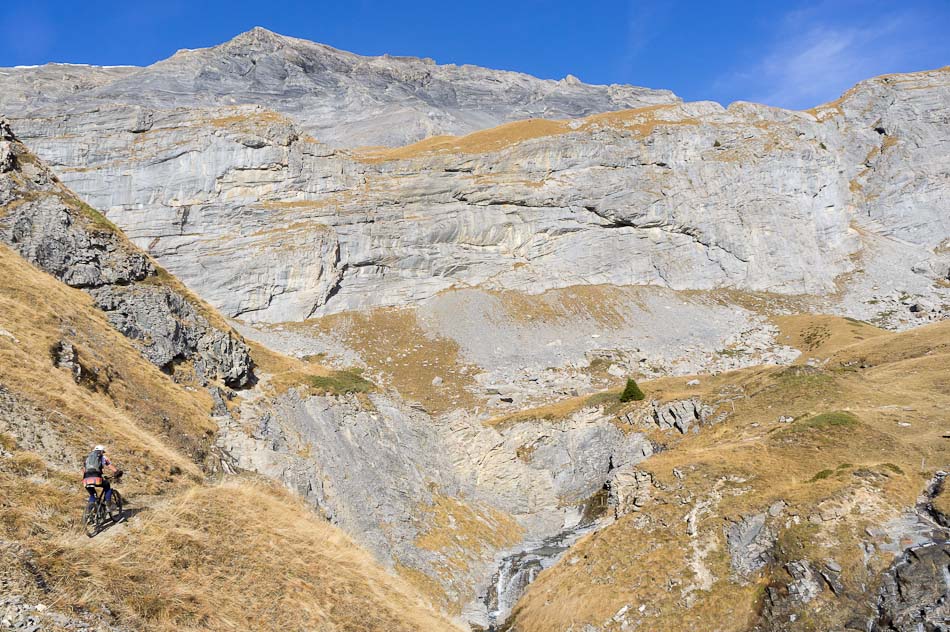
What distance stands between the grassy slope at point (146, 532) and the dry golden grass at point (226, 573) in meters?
0.03

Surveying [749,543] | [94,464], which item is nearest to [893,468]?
[749,543]

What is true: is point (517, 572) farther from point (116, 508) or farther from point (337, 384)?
point (116, 508)

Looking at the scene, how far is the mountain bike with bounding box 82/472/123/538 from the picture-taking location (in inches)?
438

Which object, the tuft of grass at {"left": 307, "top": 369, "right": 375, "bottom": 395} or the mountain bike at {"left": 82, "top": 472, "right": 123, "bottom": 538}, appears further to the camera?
the tuft of grass at {"left": 307, "top": 369, "right": 375, "bottom": 395}

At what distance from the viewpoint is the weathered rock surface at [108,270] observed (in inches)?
1120

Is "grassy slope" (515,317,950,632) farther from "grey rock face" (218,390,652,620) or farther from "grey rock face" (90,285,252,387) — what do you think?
"grey rock face" (90,285,252,387)

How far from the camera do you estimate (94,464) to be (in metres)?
11.8

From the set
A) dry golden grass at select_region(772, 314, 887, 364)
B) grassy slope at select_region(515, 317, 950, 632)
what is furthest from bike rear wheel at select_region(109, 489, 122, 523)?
dry golden grass at select_region(772, 314, 887, 364)

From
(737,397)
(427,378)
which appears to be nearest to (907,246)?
(737,397)

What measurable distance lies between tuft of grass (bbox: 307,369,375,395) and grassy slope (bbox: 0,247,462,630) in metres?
13.1

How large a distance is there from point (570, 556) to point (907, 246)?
296 feet

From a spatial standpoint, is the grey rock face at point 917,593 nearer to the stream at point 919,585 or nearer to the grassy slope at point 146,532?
the stream at point 919,585

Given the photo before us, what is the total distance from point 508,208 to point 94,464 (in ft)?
252

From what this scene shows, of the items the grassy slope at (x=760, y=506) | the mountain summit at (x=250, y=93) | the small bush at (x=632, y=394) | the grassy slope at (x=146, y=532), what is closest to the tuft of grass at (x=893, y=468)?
the grassy slope at (x=760, y=506)
